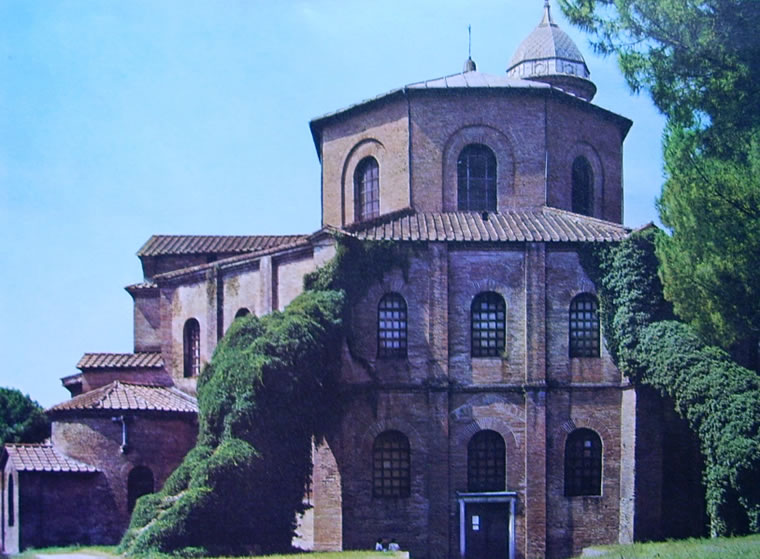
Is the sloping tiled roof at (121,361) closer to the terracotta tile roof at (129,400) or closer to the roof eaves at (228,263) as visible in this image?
the terracotta tile roof at (129,400)

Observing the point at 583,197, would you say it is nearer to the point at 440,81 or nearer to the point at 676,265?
the point at 440,81

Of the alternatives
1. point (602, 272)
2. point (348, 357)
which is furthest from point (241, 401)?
point (602, 272)

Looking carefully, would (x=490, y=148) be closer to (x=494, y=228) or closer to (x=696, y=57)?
(x=494, y=228)

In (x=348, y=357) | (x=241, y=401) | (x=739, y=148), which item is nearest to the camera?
(x=739, y=148)


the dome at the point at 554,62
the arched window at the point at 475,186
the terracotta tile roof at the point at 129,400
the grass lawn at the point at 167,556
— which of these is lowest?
the grass lawn at the point at 167,556

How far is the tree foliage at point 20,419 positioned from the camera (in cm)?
4766

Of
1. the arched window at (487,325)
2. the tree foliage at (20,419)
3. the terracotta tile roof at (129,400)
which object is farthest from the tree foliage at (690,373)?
the tree foliage at (20,419)

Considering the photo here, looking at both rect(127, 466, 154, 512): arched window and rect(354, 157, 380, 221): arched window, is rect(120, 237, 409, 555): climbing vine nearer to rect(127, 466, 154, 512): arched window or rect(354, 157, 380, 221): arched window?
rect(127, 466, 154, 512): arched window

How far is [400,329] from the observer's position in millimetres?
30109

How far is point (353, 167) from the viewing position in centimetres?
3462

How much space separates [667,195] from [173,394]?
689 inches

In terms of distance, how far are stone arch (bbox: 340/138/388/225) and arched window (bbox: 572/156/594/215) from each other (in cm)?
587

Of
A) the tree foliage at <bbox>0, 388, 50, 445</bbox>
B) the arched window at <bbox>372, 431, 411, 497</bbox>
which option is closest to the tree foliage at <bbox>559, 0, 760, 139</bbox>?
the arched window at <bbox>372, 431, 411, 497</bbox>

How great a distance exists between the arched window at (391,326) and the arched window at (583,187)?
735cm
